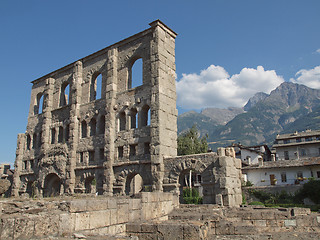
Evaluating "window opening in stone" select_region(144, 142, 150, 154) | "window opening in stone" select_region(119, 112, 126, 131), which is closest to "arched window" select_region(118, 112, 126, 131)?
"window opening in stone" select_region(119, 112, 126, 131)

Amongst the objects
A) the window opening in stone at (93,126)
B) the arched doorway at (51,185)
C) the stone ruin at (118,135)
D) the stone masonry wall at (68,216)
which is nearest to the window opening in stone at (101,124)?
the stone ruin at (118,135)

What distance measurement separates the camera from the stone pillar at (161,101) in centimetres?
1934

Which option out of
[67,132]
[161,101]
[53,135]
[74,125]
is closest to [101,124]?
[74,125]

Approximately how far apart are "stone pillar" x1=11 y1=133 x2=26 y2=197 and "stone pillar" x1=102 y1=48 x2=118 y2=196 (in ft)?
43.0

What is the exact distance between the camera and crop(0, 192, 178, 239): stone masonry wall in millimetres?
5848

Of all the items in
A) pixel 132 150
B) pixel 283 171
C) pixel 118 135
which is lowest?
pixel 283 171

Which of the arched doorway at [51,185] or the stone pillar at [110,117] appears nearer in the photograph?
the stone pillar at [110,117]

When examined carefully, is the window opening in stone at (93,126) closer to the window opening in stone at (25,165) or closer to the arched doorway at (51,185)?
the arched doorway at (51,185)

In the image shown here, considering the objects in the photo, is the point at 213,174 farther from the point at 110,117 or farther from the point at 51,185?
the point at 51,185

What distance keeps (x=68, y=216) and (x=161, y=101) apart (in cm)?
1367

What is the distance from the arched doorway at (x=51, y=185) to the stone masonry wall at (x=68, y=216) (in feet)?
58.4

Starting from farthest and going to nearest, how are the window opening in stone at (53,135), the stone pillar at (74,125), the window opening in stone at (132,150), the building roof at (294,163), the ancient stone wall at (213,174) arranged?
the building roof at (294,163) → the window opening in stone at (53,135) → the stone pillar at (74,125) → the window opening in stone at (132,150) → the ancient stone wall at (213,174)

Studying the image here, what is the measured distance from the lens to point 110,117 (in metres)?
22.4

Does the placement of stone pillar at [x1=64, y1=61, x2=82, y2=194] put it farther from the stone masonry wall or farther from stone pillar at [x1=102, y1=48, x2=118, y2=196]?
the stone masonry wall
